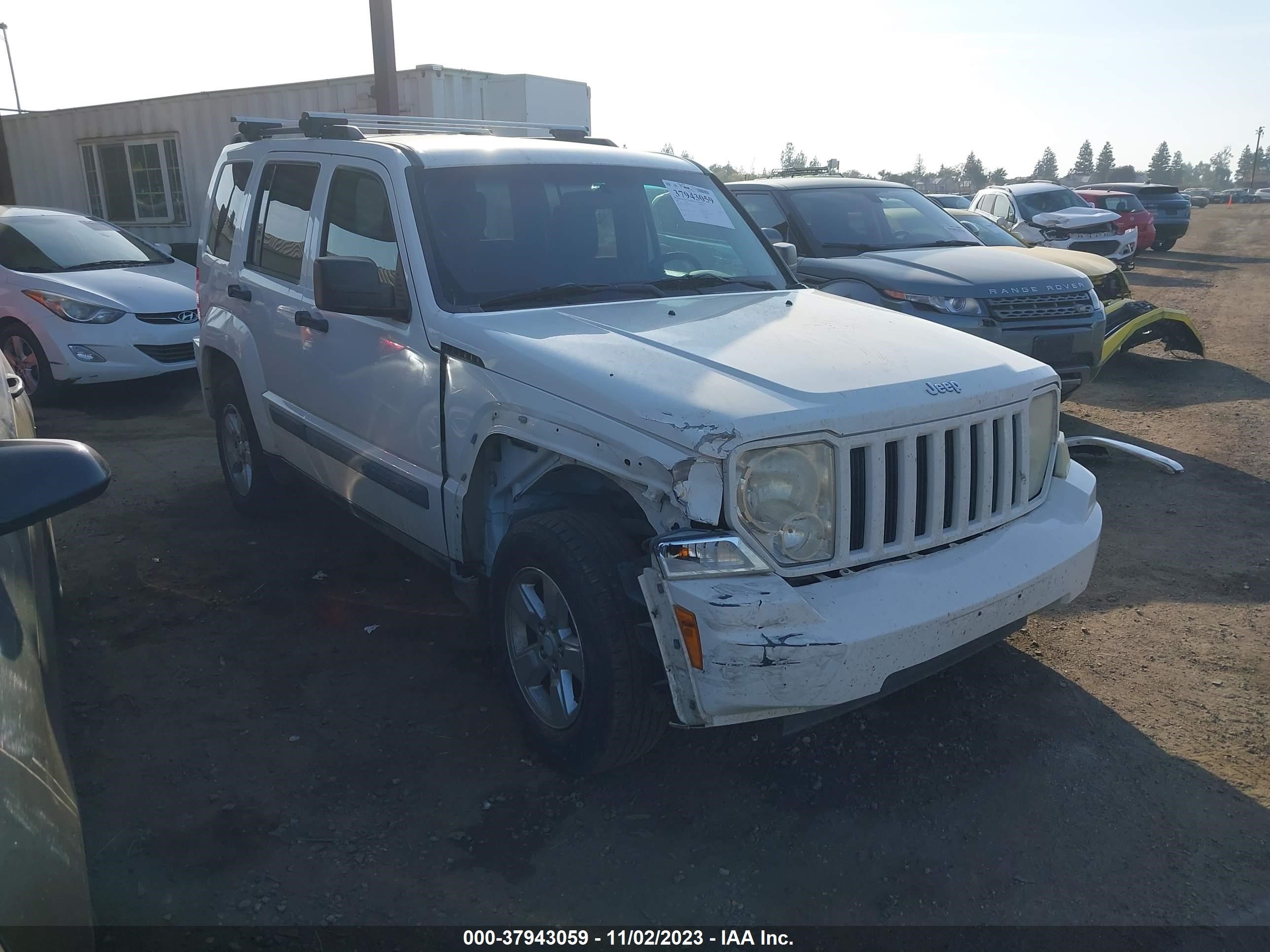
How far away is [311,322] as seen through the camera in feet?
14.4

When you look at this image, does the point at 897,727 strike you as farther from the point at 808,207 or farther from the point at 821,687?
the point at 808,207

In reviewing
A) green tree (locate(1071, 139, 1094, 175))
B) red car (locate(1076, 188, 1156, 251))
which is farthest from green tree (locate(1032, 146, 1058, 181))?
red car (locate(1076, 188, 1156, 251))

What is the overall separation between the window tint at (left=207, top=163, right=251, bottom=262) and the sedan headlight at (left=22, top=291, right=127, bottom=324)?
11.3 feet

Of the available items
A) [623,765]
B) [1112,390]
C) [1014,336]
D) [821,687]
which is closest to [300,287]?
[623,765]

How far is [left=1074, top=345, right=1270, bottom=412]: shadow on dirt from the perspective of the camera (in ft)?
27.7

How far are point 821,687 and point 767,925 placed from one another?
67 cm

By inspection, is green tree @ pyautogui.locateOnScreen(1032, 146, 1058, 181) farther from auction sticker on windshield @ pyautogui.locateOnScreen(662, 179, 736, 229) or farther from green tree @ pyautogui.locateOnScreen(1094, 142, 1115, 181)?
auction sticker on windshield @ pyautogui.locateOnScreen(662, 179, 736, 229)

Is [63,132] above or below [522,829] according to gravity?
above

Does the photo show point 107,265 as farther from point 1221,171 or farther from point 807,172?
point 1221,171

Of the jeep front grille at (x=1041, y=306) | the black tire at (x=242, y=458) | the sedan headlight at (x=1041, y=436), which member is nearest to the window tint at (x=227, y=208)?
the black tire at (x=242, y=458)

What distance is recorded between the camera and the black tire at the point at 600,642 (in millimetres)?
2863

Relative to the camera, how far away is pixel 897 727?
3.52 metres

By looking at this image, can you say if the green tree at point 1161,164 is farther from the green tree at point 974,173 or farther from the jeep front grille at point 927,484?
the jeep front grille at point 927,484

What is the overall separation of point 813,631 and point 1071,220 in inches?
694
